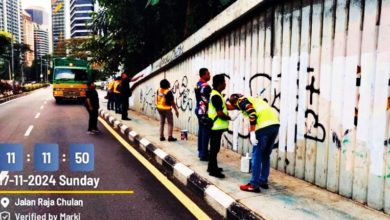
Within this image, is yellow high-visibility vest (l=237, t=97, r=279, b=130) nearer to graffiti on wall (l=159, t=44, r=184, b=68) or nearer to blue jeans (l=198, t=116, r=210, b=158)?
blue jeans (l=198, t=116, r=210, b=158)

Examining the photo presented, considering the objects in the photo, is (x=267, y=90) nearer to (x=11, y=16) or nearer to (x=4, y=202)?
(x=4, y=202)

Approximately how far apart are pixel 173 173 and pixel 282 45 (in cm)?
288

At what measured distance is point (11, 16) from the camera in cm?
12131

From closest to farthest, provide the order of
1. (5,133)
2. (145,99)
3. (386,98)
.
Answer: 1. (386,98)
2. (5,133)
3. (145,99)

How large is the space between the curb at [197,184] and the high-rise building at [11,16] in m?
108

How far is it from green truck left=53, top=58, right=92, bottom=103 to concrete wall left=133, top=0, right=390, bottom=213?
Answer: 17722mm

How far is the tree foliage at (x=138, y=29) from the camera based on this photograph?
17.7 meters

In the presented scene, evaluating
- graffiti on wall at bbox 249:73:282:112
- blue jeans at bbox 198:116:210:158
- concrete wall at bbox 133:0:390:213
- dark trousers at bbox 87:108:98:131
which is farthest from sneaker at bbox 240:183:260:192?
dark trousers at bbox 87:108:98:131

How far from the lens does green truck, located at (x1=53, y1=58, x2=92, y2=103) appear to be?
23.5 meters

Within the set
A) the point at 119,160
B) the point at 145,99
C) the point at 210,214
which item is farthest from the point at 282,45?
the point at 145,99

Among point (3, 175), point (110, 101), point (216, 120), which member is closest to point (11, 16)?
point (110, 101)

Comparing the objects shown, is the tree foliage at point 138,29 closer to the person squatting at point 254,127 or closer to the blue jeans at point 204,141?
the blue jeans at point 204,141

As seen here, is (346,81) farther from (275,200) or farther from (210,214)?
(210,214)

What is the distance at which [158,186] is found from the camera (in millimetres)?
5785
